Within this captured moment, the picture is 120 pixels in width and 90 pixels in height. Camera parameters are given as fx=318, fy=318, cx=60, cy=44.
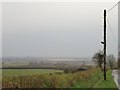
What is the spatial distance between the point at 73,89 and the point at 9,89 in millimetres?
6363

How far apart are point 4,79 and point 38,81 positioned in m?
2.30

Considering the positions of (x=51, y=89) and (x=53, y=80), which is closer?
(x=51, y=89)

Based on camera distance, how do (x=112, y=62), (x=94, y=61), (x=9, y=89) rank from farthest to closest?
1. (x=112, y=62)
2. (x=94, y=61)
3. (x=9, y=89)

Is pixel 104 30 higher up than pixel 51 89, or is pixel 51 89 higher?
pixel 104 30

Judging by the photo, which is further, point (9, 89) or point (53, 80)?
point (53, 80)

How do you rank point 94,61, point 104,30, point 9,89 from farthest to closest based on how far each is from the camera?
1. point 94,61
2. point 104,30
3. point 9,89

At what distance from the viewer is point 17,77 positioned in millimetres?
20344

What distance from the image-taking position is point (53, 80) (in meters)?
21.2

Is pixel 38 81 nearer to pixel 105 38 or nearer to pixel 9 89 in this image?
pixel 9 89

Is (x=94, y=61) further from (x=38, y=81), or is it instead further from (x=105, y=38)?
(x=38, y=81)

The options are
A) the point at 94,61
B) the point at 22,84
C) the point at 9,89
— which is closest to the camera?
the point at 9,89

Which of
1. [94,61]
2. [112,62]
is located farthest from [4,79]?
[112,62]

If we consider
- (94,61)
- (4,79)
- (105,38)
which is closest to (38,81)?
(4,79)

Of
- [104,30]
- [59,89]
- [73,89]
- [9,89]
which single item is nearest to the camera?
[9,89]
